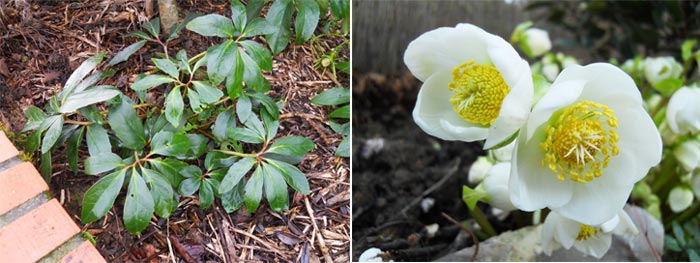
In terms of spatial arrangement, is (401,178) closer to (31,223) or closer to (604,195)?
(604,195)

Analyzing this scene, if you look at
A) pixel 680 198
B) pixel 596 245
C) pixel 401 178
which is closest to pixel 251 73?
pixel 401 178

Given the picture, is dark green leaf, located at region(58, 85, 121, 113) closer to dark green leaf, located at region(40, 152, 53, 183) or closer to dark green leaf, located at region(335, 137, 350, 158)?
dark green leaf, located at region(40, 152, 53, 183)

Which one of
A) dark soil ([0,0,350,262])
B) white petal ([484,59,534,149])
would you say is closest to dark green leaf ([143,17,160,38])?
dark soil ([0,0,350,262])

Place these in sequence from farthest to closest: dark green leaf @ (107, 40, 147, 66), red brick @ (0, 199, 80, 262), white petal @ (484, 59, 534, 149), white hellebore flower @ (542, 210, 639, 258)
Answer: dark green leaf @ (107, 40, 147, 66), red brick @ (0, 199, 80, 262), white hellebore flower @ (542, 210, 639, 258), white petal @ (484, 59, 534, 149)

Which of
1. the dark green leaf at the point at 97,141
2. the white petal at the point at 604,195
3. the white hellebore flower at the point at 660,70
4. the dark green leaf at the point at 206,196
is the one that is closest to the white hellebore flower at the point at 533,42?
the white hellebore flower at the point at 660,70

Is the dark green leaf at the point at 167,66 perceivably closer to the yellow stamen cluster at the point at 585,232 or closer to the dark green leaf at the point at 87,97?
the dark green leaf at the point at 87,97

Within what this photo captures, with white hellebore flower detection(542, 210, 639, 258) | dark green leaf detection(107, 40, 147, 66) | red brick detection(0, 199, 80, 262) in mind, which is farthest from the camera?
dark green leaf detection(107, 40, 147, 66)
